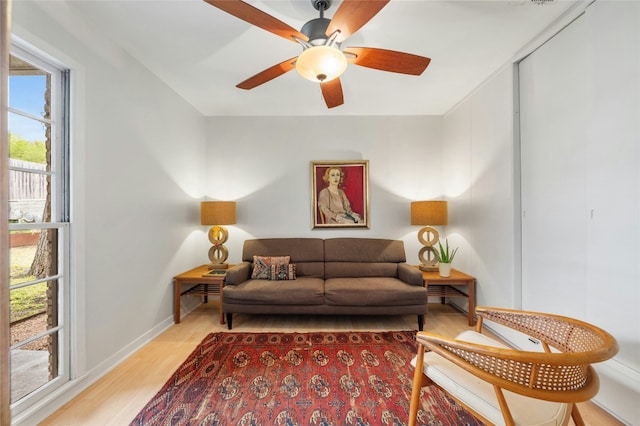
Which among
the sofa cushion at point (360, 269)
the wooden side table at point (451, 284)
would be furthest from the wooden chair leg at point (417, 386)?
the sofa cushion at point (360, 269)

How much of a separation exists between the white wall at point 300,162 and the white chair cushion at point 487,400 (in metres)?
2.35

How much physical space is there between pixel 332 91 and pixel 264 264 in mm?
2064

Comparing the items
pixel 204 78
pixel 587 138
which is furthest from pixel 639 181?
pixel 204 78

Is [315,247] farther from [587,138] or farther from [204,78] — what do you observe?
[587,138]

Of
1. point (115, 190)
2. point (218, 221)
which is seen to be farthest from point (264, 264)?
point (115, 190)

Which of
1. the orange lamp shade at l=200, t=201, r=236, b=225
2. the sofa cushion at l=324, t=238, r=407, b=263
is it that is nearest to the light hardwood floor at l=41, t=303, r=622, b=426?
the sofa cushion at l=324, t=238, r=407, b=263

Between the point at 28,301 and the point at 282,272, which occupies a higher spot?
the point at 28,301

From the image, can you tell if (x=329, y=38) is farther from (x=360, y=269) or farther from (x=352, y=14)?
(x=360, y=269)

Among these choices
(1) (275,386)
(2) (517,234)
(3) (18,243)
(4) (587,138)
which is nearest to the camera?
(3) (18,243)

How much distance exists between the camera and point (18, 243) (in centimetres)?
150

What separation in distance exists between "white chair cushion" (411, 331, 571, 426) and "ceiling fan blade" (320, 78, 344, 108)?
193cm

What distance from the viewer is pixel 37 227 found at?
156cm

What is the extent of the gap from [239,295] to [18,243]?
1627 mm

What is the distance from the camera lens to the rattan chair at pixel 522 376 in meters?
0.93
